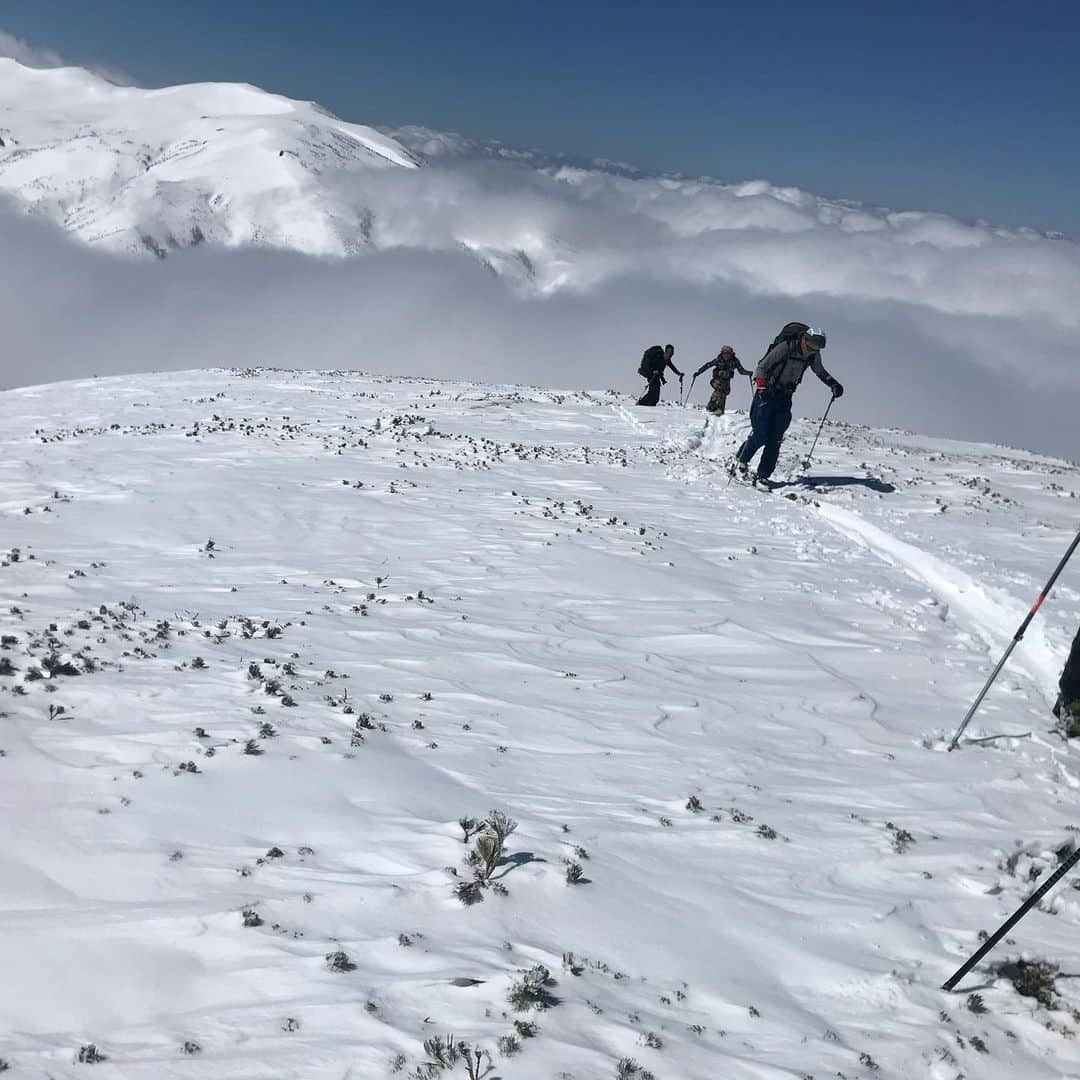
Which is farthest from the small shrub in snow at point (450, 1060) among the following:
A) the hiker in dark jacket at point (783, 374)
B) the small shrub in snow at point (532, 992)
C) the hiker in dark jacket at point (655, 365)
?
the hiker in dark jacket at point (655, 365)

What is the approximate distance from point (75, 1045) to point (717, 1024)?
3.18m

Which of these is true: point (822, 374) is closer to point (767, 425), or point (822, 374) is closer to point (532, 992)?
point (767, 425)

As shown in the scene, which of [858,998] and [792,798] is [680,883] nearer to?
[858,998]

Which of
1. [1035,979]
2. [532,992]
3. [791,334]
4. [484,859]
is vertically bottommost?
[532,992]

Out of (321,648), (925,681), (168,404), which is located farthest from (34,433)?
(925,681)

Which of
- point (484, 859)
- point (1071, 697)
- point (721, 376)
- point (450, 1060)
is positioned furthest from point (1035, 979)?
point (721, 376)

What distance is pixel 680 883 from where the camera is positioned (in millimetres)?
5926

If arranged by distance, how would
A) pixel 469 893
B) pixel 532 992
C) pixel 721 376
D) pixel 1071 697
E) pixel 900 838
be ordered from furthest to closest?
pixel 721 376
pixel 1071 697
pixel 900 838
pixel 469 893
pixel 532 992

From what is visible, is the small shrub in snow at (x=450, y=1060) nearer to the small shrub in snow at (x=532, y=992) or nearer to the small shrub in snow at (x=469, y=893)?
the small shrub in snow at (x=532, y=992)

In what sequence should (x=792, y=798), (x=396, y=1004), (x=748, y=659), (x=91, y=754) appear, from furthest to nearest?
1. (x=748, y=659)
2. (x=792, y=798)
3. (x=91, y=754)
4. (x=396, y=1004)

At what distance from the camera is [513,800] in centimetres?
677

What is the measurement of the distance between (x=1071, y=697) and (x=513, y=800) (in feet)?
21.0

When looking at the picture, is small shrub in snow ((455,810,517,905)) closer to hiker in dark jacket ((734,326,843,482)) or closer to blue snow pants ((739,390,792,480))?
hiker in dark jacket ((734,326,843,482))

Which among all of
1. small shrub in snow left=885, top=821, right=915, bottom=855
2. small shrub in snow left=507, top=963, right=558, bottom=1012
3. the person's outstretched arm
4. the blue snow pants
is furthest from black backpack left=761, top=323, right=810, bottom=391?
small shrub in snow left=507, top=963, right=558, bottom=1012
